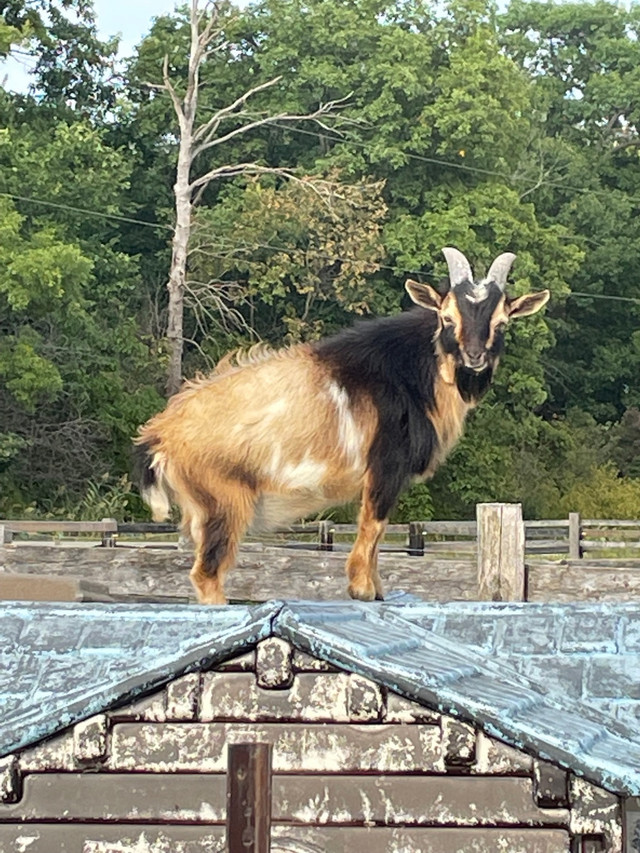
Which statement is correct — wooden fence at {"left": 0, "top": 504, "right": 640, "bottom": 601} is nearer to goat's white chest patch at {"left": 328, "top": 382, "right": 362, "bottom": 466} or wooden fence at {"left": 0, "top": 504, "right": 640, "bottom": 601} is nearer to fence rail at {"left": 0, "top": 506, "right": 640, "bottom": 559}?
goat's white chest patch at {"left": 328, "top": 382, "right": 362, "bottom": 466}

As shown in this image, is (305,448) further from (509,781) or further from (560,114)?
(560,114)

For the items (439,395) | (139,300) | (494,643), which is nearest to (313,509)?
(439,395)

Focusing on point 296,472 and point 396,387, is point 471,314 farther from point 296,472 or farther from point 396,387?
point 296,472

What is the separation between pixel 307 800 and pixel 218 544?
252 centimetres

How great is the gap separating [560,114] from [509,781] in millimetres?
33719

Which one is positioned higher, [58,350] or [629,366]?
[629,366]

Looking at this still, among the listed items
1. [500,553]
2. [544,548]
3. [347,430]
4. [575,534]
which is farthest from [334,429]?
[575,534]

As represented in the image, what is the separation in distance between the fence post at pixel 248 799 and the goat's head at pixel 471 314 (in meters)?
2.94

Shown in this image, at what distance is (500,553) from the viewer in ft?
21.4

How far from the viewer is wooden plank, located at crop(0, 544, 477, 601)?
715 cm

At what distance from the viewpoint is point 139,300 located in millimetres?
26219

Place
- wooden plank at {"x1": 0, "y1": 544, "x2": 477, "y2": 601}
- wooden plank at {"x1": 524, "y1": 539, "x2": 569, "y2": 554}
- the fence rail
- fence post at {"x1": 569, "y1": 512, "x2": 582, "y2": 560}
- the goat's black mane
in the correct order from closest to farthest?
the goat's black mane → wooden plank at {"x1": 0, "y1": 544, "x2": 477, "y2": 601} → wooden plank at {"x1": 524, "y1": 539, "x2": 569, "y2": 554} → the fence rail → fence post at {"x1": 569, "y1": 512, "x2": 582, "y2": 560}

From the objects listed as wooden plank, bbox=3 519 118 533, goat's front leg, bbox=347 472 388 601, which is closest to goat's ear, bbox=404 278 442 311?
goat's front leg, bbox=347 472 388 601

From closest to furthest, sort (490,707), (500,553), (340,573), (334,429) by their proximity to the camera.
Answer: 1. (490,707)
2. (334,429)
3. (500,553)
4. (340,573)
